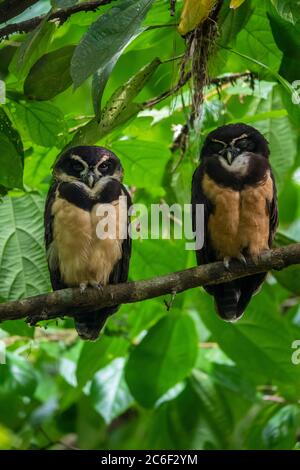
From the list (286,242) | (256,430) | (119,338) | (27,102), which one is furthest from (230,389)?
(27,102)

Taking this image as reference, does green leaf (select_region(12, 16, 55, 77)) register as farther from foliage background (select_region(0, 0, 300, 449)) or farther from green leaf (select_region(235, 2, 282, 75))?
green leaf (select_region(235, 2, 282, 75))

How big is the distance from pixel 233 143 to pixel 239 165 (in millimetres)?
120

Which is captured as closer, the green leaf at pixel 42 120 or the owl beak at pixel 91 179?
the green leaf at pixel 42 120

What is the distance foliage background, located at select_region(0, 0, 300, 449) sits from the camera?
3.46 m

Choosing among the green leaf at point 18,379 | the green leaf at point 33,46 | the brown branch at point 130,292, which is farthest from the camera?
the green leaf at point 18,379

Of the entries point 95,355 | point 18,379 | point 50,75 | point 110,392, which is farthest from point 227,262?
point 18,379

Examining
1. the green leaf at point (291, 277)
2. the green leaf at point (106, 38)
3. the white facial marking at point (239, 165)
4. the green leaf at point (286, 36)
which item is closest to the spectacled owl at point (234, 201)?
the white facial marking at point (239, 165)

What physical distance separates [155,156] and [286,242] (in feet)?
2.90

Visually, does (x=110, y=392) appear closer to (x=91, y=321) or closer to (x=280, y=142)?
(x=91, y=321)

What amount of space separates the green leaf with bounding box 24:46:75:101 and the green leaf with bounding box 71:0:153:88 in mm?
555

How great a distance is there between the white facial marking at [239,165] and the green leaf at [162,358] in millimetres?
1029

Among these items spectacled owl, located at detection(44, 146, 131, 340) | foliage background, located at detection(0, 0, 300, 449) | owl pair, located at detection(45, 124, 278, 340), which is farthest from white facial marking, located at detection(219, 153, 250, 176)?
spectacled owl, located at detection(44, 146, 131, 340)

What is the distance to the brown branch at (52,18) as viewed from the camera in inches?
129

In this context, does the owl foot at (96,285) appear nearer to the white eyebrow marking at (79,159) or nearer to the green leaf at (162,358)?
the white eyebrow marking at (79,159)
